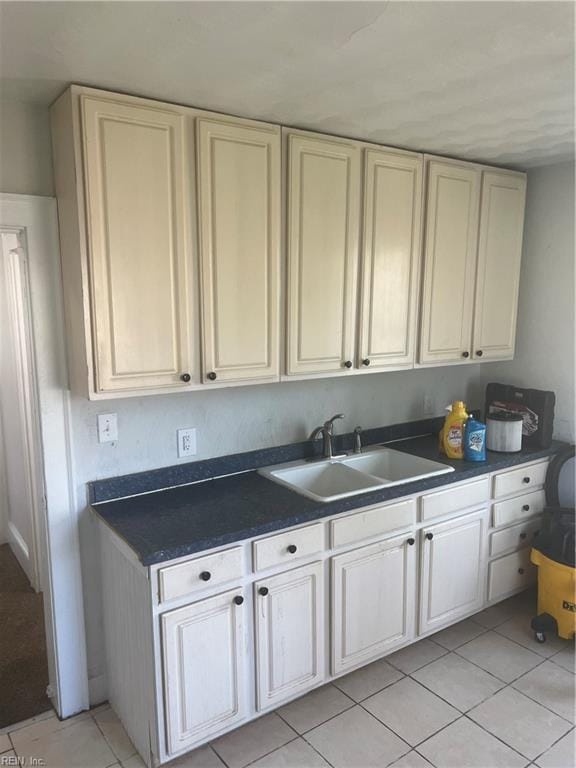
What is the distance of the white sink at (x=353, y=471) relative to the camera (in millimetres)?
2447

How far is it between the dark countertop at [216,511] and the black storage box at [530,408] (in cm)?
56

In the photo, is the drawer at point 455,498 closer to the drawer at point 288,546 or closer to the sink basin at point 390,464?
the sink basin at point 390,464

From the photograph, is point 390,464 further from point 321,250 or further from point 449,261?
point 321,250

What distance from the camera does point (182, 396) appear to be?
2314 millimetres

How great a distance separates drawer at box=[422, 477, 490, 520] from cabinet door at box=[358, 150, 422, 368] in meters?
0.62

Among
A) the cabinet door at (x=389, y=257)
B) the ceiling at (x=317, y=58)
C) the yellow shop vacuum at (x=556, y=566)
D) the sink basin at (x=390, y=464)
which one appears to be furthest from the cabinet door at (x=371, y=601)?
the ceiling at (x=317, y=58)

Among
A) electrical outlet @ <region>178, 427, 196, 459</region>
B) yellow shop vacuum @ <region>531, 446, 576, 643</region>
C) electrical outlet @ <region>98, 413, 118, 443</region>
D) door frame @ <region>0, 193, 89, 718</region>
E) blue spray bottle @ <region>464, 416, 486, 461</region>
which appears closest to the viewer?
door frame @ <region>0, 193, 89, 718</region>

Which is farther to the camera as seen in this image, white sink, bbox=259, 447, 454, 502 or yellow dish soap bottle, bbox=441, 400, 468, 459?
yellow dish soap bottle, bbox=441, 400, 468, 459

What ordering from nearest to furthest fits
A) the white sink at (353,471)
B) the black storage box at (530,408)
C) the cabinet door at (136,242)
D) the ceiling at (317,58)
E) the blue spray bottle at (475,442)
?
the ceiling at (317,58), the cabinet door at (136,242), the white sink at (353,471), the blue spray bottle at (475,442), the black storage box at (530,408)

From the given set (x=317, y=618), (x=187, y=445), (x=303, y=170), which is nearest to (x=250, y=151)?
(x=303, y=170)

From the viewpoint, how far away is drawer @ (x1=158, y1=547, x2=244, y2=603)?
69.1 inches

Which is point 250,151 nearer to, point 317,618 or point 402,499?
point 402,499

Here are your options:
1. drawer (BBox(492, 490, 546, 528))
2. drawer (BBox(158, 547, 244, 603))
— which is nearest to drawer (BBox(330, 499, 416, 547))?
drawer (BBox(158, 547, 244, 603))

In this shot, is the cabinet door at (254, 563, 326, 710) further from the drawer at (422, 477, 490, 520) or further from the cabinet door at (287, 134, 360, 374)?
the cabinet door at (287, 134, 360, 374)
